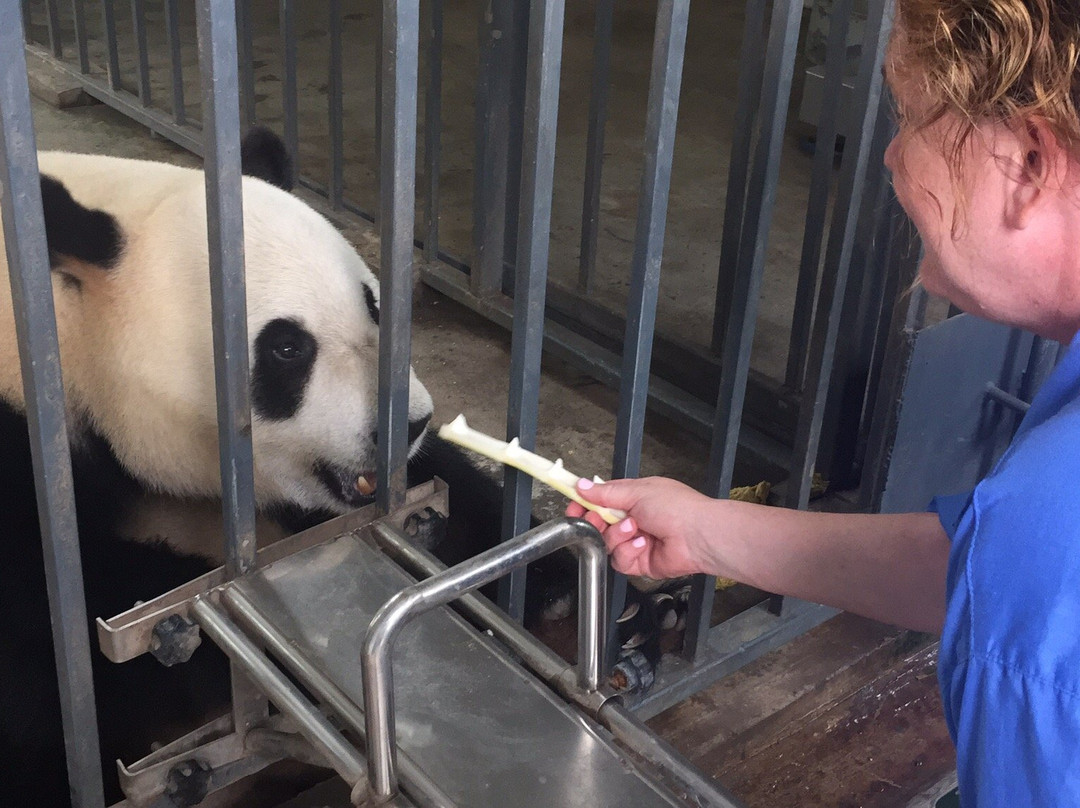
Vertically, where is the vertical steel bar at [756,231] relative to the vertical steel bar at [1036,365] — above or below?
above

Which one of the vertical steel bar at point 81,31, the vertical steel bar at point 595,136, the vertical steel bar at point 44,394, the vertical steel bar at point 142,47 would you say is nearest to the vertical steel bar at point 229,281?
the vertical steel bar at point 44,394

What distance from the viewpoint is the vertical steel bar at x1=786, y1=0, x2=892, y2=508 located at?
153 cm

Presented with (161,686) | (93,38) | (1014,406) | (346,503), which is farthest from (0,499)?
(93,38)

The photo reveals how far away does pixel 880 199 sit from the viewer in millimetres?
1814

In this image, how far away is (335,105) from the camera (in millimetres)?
3143

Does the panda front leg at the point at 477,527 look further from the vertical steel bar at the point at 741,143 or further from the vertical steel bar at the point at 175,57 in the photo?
the vertical steel bar at the point at 175,57

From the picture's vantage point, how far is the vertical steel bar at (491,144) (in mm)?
2545

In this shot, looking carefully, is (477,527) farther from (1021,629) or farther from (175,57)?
(175,57)

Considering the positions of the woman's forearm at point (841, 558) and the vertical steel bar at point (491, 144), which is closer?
the woman's forearm at point (841, 558)

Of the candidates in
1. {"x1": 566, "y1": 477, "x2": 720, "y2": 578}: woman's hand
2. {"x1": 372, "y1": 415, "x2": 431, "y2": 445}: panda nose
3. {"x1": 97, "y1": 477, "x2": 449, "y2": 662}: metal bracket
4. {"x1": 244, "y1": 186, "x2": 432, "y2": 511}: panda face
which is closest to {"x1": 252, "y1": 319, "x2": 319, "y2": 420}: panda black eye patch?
{"x1": 244, "y1": 186, "x2": 432, "y2": 511}: panda face

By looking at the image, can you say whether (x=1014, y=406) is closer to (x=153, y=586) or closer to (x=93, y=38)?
(x=153, y=586)

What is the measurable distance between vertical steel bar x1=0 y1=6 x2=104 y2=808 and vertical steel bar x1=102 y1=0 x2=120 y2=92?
127 inches

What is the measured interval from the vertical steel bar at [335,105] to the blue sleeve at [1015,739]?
2.68 metres

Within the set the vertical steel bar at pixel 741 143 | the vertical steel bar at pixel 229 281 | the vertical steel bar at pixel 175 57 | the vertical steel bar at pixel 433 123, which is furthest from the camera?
the vertical steel bar at pixel 175 57
